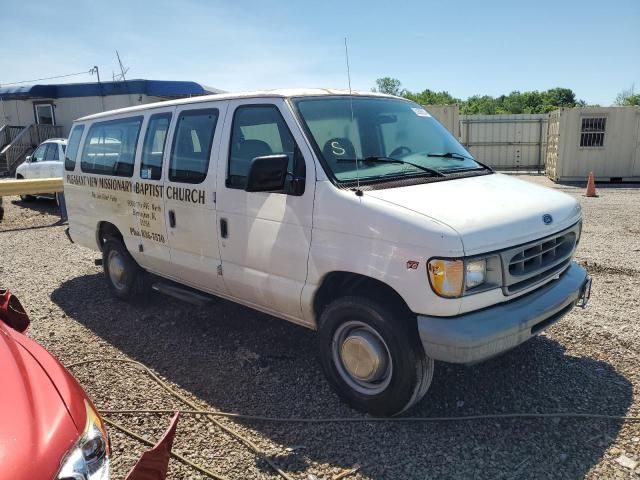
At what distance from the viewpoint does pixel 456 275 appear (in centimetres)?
285

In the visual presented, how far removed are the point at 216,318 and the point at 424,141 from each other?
2751 millimetres

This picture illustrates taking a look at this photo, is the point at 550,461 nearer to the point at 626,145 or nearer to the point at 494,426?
the point at 494,426

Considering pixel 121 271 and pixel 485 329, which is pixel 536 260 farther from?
pixel 121 271

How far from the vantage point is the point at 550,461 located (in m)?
2.94

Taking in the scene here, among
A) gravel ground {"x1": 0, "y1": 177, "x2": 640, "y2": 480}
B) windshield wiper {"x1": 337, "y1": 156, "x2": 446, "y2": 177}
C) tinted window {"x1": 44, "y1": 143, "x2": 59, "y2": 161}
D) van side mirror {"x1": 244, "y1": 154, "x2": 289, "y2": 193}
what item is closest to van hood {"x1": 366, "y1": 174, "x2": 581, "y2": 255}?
windshield wiper {"x1": 337, "y1": 156, "x2": 446, "y2": 177}

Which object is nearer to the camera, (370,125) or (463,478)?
(463,478)

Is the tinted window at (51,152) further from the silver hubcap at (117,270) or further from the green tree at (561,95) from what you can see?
the green tree at (561,95)

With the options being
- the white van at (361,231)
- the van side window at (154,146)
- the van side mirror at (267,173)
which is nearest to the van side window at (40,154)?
the van side window at (154,146)

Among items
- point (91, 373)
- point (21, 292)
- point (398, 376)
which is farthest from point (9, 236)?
point (398, 376)

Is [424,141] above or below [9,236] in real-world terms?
above

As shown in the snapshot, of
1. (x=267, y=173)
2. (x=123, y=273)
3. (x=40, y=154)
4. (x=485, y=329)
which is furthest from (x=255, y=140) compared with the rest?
(x=40, y=154)

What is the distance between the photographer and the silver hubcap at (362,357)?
326cm

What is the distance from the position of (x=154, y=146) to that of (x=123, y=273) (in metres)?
1.63

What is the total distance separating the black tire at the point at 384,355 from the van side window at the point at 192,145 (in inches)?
68.3
